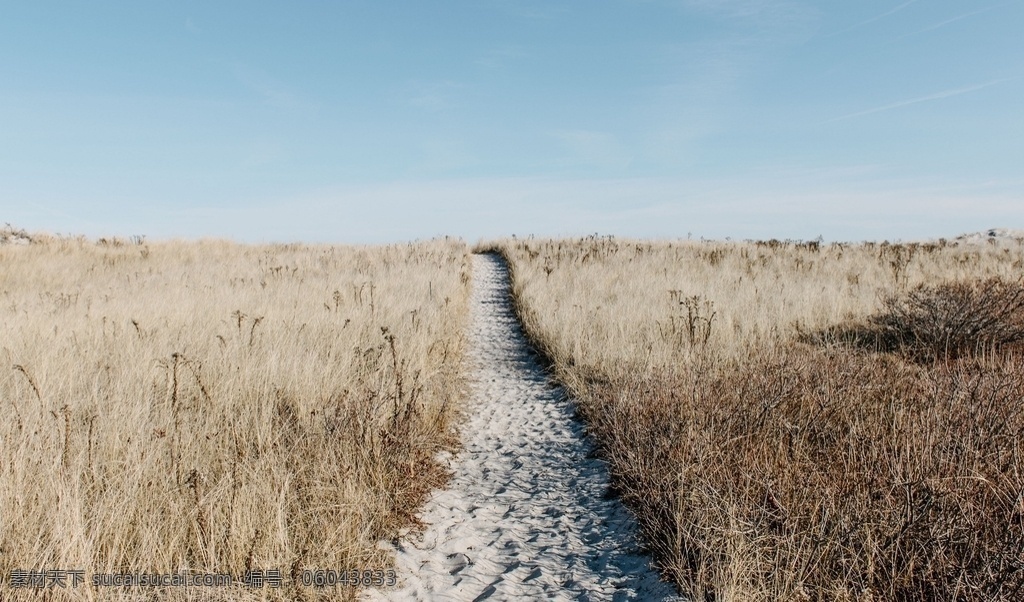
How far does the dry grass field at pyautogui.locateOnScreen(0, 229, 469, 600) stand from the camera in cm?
264

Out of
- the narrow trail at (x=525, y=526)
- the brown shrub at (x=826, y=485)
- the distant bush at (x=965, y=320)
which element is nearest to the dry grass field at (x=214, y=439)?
the narrow trail at (x=525, y=526)

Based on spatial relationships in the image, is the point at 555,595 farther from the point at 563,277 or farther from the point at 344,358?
the point at 563,277

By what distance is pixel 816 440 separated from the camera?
393cm

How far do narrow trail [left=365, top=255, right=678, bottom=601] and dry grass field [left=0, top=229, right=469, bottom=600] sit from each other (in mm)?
275

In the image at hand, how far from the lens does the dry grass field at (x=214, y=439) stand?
2643 mm

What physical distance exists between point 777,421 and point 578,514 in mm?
1730

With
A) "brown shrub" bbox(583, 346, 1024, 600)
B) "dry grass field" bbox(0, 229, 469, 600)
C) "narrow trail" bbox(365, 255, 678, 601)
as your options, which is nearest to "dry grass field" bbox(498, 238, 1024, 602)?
"brown shrub" bbox(583, 346, 1024, 600)

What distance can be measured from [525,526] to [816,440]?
228 centimetres

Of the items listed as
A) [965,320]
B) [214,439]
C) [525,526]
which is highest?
[965,320]

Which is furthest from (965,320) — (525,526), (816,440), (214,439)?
(214,439)

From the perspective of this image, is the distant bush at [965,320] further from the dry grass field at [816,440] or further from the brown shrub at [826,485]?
the brown shrub at [826,485]

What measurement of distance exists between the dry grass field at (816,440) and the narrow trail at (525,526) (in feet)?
0.71

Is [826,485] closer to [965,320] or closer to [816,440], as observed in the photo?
[816,440]

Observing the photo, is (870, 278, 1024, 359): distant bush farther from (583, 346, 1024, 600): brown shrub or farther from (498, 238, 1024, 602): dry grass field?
(583, 346, 1024, 600): brown shrub
